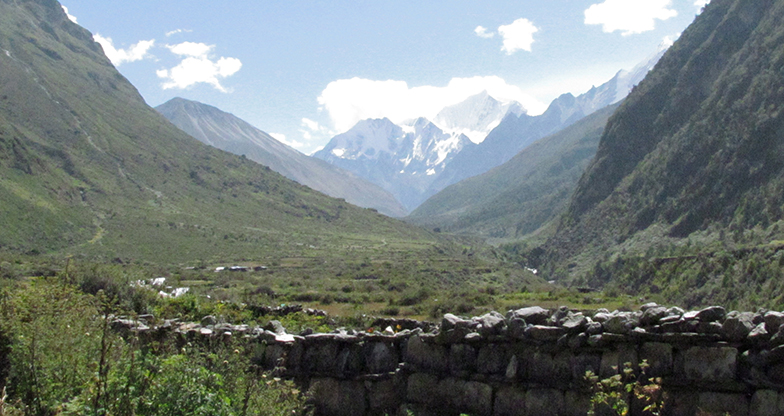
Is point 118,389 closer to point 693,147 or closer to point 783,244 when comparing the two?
point 783,244

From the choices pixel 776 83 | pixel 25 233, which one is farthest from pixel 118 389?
pixel 776 83

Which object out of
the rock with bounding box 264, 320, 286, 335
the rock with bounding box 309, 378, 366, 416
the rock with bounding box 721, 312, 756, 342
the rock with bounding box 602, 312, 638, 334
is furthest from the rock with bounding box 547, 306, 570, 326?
the rock with bounding box 264, 320, 286, 335

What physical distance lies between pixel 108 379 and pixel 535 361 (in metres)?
6.06

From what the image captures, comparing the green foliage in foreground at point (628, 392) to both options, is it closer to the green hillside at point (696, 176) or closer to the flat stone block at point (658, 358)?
the flat stone block at point (658, 358)

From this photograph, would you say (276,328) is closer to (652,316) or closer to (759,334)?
(652,316)

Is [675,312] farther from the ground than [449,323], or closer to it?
farther from the ground

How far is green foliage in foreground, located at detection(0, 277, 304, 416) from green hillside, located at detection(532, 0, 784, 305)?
1951 inches

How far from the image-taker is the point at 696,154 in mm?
95312

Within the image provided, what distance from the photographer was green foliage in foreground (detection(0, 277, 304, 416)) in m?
7.34

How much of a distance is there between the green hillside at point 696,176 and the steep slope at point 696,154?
A: 23cm

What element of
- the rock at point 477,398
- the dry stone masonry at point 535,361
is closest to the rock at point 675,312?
the dry stone masonry at point 535,361

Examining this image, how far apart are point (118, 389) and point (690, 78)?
129 metres

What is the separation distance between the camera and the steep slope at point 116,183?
288ft

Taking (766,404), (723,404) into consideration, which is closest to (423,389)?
(723,404)
